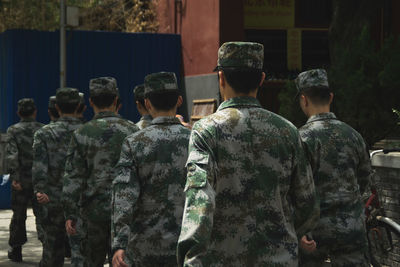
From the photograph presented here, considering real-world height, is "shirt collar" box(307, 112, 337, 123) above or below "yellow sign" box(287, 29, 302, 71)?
below

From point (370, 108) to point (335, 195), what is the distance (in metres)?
5.36

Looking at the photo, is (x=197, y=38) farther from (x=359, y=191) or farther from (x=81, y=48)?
(x=359, y=191)

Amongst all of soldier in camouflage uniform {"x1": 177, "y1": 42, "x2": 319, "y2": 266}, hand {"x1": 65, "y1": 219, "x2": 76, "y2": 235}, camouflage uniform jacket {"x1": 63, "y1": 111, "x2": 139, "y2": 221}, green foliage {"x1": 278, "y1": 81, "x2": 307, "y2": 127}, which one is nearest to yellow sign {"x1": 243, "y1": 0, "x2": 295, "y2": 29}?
green foliage {"x1": 278, "y1": 81, "x2": 307, "y2": 127}

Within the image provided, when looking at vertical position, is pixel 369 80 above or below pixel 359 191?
above

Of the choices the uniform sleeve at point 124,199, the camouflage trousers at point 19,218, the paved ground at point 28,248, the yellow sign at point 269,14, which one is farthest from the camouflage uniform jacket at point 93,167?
the yellow sign at point 269,14

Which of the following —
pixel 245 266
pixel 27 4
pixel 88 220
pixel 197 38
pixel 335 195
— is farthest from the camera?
pixel 27 4

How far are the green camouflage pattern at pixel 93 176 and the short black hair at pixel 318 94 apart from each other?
5.47ft

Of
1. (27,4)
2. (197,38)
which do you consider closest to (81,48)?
(197,38)

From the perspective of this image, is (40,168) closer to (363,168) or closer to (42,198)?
(42,198)

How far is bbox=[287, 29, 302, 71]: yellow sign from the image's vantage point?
1847 centimetres

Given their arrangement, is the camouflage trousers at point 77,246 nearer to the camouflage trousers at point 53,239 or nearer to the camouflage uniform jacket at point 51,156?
the camouflage trousers at point 53,239

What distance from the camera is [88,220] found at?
20.8 ft

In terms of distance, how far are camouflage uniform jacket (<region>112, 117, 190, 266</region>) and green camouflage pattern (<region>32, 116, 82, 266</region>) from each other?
122 inches

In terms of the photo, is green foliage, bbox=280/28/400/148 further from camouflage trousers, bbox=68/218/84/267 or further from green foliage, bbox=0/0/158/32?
green foliage, bbox=0/0/158/32
